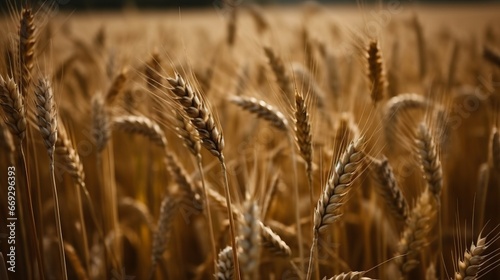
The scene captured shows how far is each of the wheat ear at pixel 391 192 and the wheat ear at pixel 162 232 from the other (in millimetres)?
632

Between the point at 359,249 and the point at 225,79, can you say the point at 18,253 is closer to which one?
the point at 359,249

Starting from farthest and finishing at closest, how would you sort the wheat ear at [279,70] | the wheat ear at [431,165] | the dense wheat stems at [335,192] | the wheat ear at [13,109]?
the wheat ear at [279,70], the wheat ear at [431,165], the wheat ear at [13,109], the dense wheat stems at [335,192]

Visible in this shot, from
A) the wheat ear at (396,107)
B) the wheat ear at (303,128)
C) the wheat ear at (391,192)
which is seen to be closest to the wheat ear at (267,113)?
the wheat ear at (303,128)

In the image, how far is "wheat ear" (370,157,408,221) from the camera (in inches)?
46.6

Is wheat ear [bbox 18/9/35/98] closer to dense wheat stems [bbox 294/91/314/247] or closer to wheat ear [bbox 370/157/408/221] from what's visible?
dense wheat stems [bbox 294/91/314/247]

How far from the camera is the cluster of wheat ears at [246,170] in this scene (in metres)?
1.00

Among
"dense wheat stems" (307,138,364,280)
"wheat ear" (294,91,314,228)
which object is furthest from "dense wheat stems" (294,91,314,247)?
"dense wheat stems" (307,138,364,280)

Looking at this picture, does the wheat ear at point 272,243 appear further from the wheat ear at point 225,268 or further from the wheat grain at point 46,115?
the wheat grain at point 46,115

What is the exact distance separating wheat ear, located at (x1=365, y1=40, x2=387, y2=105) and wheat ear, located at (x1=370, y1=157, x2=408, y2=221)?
0.26 meters

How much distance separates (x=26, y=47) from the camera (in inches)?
44.8

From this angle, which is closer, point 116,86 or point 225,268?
point 225,268

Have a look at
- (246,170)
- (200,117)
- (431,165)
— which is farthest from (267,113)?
(431,165)

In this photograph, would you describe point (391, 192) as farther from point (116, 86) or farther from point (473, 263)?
point (116, 86)

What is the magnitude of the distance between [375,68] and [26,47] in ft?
3.34
